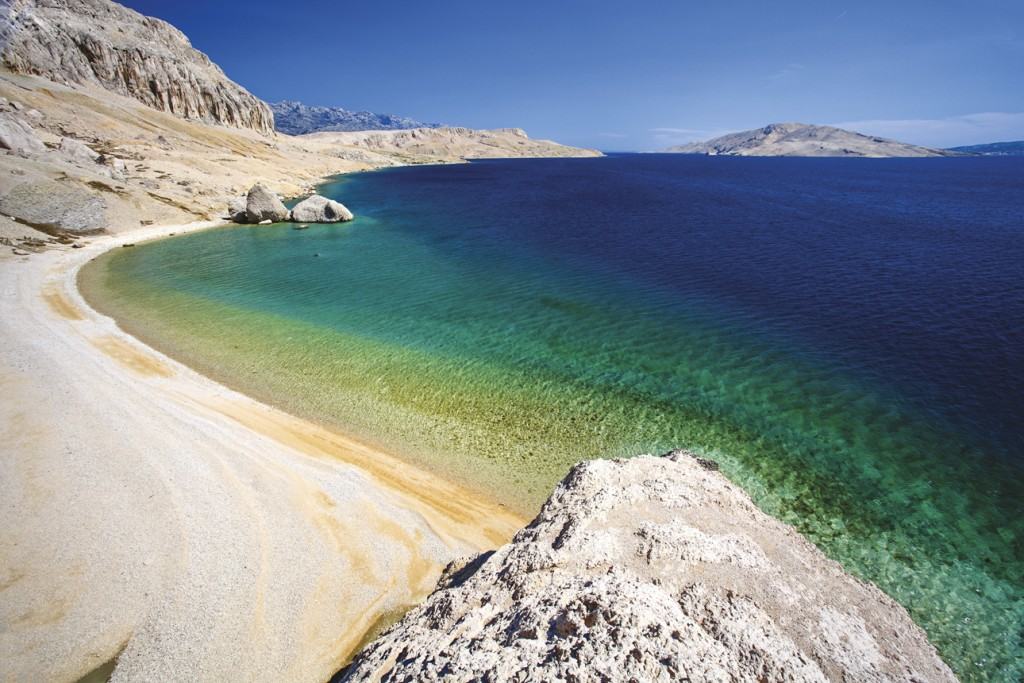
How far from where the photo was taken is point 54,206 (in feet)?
150

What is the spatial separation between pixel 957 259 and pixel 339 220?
70357 mm

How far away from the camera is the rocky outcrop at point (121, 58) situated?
97.5 metres

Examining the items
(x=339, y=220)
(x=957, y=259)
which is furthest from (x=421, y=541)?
(x=339, y=220)

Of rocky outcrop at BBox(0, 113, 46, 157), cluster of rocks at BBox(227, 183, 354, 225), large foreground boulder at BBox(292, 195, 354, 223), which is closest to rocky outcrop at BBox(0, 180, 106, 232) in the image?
rocky outcrop at BBox(0, 113, 46, 157)

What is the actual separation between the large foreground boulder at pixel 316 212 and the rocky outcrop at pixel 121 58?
83737mm

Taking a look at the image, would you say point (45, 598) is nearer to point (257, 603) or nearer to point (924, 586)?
point (257, 603)

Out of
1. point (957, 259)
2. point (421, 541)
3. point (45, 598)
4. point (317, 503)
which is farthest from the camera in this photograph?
point (957, 259)

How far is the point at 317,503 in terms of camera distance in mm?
14016

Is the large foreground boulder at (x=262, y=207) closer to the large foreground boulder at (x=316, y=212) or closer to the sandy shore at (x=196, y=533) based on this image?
the large foreground boulder at (x=316, y=212)

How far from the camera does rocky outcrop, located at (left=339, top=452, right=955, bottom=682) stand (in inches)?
224

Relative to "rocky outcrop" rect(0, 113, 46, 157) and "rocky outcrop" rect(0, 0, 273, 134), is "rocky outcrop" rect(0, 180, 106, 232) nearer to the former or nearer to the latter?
"rocky outcrop" rect(0, 113, 46, 157)

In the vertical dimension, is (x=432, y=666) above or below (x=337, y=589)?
above

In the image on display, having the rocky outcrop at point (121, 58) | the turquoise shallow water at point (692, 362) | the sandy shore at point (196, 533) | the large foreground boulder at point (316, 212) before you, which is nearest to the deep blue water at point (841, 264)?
the turquoise shallow water at point (692, 362)

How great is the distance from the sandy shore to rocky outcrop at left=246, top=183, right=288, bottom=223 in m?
47.8
